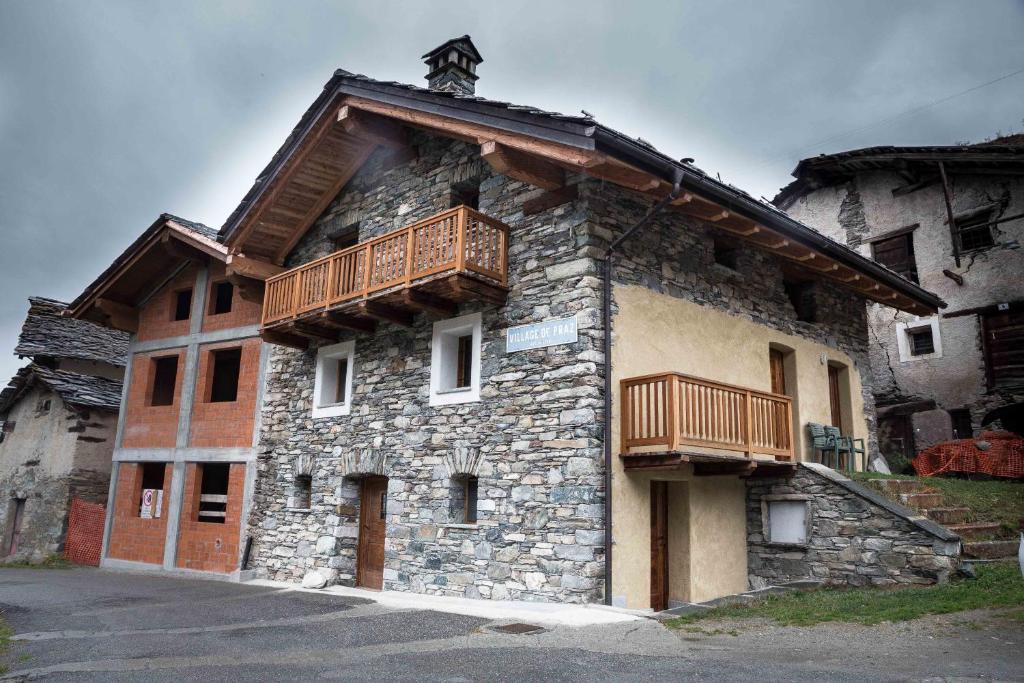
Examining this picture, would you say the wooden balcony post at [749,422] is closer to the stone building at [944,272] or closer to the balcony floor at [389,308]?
the balcony floor at [389,308]

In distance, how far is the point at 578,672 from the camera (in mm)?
5680

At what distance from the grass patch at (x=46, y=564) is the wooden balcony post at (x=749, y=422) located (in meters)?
15.0

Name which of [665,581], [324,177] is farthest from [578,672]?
[324,177]

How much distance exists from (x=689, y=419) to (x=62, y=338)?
1825 cm

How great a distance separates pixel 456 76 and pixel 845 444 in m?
9.42

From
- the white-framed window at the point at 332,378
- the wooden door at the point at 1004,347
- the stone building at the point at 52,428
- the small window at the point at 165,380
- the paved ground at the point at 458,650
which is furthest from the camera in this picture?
the stone building at the point at 52,428

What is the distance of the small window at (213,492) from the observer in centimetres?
1485

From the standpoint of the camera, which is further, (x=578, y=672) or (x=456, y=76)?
(x=456, y=76)

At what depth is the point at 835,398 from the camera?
45.7 ft

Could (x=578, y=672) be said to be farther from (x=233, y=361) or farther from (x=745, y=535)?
(x=233, y=361)

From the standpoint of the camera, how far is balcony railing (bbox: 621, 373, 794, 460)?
872 centimetres

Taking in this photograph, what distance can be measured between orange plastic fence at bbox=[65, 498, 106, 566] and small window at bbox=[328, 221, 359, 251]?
871 centimetres

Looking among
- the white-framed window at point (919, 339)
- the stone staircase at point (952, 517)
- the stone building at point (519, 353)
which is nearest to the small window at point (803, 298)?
the stone building at point (519, 353)

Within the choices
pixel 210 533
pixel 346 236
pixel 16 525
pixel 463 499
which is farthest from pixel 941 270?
pixel 16 525
